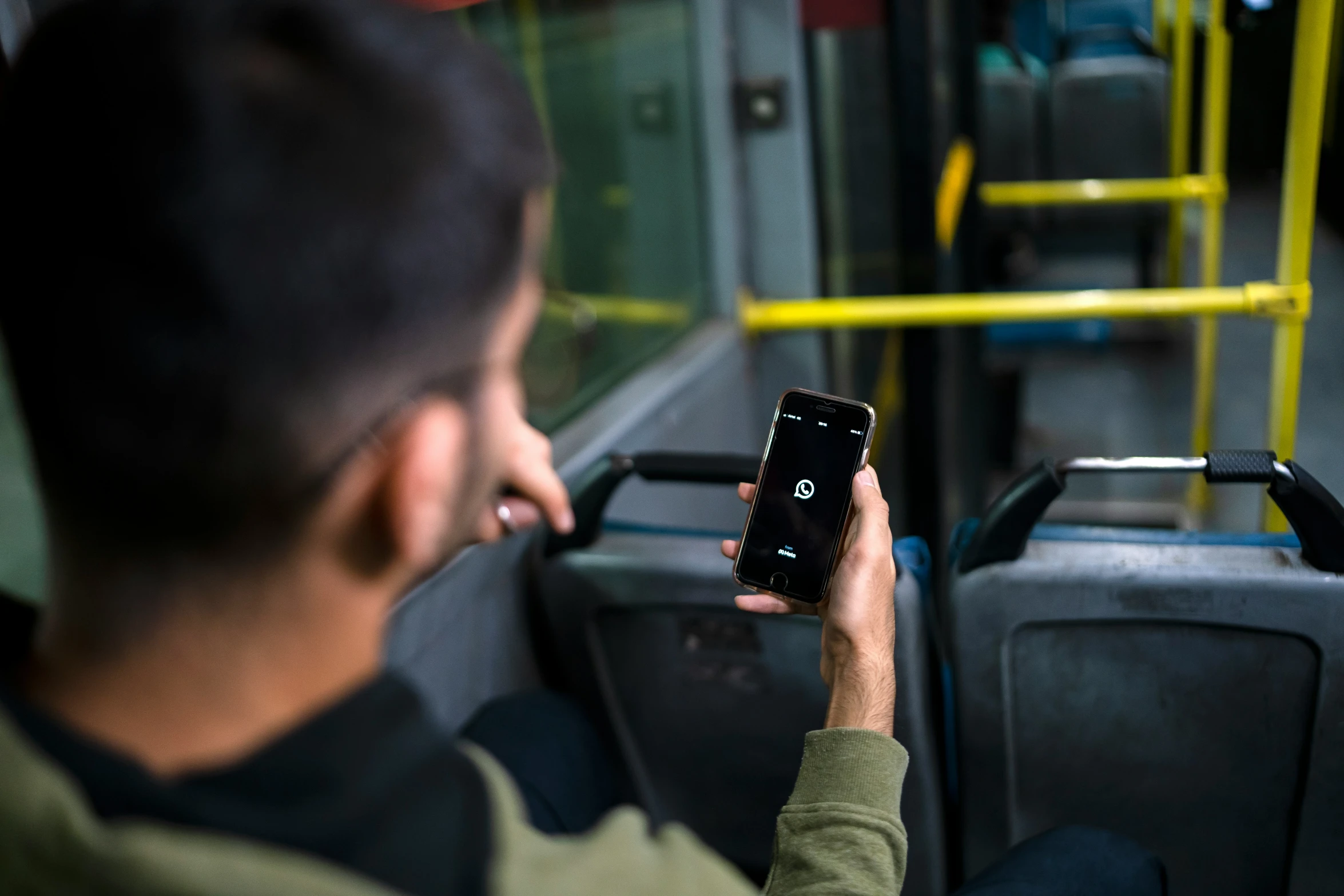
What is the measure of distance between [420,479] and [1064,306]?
1.52 metres

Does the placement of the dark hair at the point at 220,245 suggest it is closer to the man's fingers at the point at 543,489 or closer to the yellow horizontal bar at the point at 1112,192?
the man's fingers at the point at 543,489

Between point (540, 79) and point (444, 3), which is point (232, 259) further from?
point (540, 79)

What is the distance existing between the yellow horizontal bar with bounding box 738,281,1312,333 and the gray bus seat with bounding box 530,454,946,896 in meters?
0.79

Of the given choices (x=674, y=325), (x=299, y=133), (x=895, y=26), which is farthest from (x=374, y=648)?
(x=674, y=325)

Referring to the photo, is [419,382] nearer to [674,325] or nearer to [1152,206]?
[674,325]

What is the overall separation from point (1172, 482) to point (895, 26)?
5.83 feet

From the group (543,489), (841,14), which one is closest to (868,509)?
(543,489)

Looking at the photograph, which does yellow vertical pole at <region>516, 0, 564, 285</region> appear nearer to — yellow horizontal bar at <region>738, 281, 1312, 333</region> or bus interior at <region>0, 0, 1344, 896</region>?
bus interior at <region>0, 0, 1344, 896</region>

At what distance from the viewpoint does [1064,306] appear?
5.77 feet

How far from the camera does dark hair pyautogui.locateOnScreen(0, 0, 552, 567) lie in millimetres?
410

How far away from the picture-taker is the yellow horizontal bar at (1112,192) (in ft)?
9.62

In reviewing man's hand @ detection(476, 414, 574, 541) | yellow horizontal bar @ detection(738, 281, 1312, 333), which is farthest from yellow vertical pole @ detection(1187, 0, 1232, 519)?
man's hand @ detection(476, 414, 574, 541)

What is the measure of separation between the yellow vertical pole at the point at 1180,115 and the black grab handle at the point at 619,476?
3.03 meters

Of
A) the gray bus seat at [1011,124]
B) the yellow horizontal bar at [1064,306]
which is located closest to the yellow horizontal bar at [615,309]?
the yellow horizontal bar at [1064,306]
